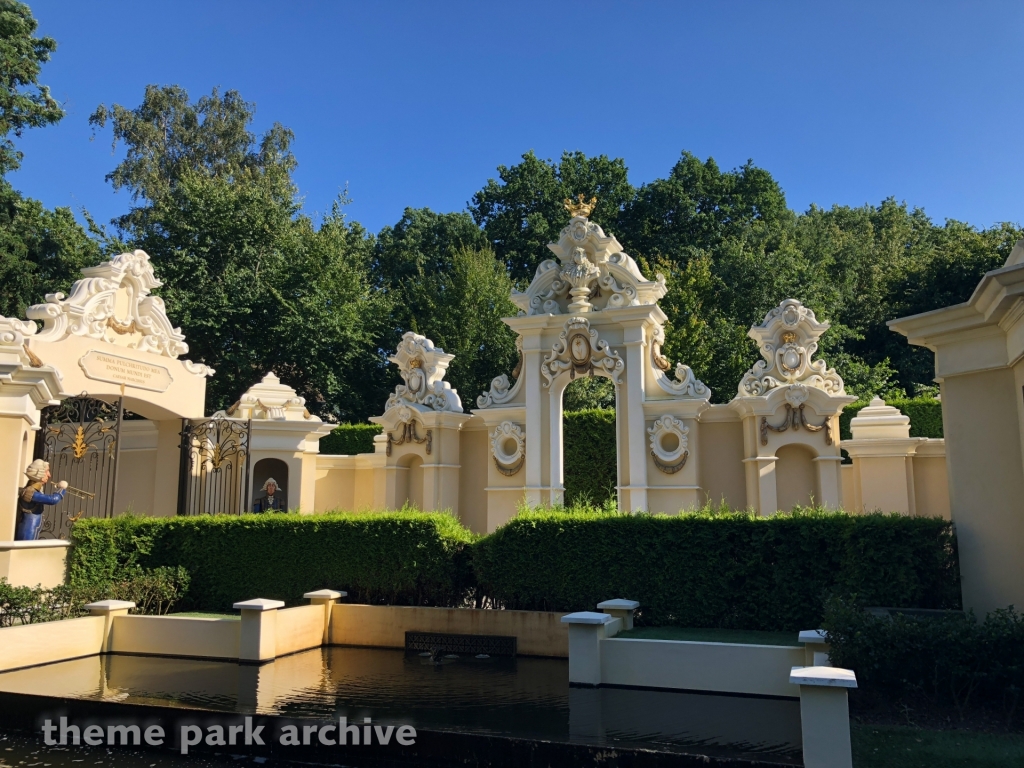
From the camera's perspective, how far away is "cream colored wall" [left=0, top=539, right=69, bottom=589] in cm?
1219

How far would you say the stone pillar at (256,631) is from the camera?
35.2ft

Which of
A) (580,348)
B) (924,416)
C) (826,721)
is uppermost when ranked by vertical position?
(580,348)

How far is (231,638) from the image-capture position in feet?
36.3

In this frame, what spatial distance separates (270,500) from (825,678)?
46.3 feet

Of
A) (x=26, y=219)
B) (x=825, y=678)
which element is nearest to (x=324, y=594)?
(x=825, y=678)

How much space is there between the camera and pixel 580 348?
19.0 metres

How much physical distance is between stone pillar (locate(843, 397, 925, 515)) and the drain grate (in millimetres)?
10109

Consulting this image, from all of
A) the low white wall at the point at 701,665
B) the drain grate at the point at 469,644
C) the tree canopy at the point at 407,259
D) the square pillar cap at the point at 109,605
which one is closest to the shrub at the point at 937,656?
the low white wall at the point at 701,665

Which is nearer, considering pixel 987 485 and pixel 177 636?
pixel 987 485

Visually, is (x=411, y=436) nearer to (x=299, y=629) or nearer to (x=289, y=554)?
(x=289, y=554)

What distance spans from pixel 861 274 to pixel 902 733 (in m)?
36.2

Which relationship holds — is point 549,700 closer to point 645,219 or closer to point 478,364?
point 478,364

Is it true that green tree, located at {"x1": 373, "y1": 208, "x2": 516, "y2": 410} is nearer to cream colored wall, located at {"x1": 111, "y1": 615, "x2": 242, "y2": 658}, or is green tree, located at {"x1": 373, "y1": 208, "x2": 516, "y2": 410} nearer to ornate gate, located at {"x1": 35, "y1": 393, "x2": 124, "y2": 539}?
ornate gate, located at {"x1": 35, "y1": 393, "x2": 124, "y2": 539}

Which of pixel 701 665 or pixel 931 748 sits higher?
pixel 701 665
